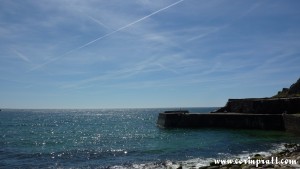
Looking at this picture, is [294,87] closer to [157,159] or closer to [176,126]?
[176,126]

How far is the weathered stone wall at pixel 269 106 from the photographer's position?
37.4 m

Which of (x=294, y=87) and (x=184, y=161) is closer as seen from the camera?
(x=184, y=161)

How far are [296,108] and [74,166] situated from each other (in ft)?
88.4

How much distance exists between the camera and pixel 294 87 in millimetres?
50656

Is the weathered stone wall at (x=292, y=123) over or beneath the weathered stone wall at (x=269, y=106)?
beneath

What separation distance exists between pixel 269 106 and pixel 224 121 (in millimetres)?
5667

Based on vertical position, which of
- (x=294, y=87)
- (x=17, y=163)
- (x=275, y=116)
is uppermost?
(x=294, y=87)

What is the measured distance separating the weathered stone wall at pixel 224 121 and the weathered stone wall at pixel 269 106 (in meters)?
2.15

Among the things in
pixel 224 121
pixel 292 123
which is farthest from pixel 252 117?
pixel 292 123

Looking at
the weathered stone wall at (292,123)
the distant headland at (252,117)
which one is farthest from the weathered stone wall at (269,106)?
the weathered stone wall at (292,123)

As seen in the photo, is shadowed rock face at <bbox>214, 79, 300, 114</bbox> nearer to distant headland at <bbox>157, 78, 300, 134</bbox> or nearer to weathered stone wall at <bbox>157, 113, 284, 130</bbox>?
distant headland at <bbox>157, 78, 300, 134</bbox>

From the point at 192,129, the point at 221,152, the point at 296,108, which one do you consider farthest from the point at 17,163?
the point at 296,108

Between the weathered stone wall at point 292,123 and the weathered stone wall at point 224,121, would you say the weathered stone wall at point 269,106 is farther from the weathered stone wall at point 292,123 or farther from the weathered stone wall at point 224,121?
the weathered stone wall at point 292,123

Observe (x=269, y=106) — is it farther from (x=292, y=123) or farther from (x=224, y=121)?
(x=292, y=123)
